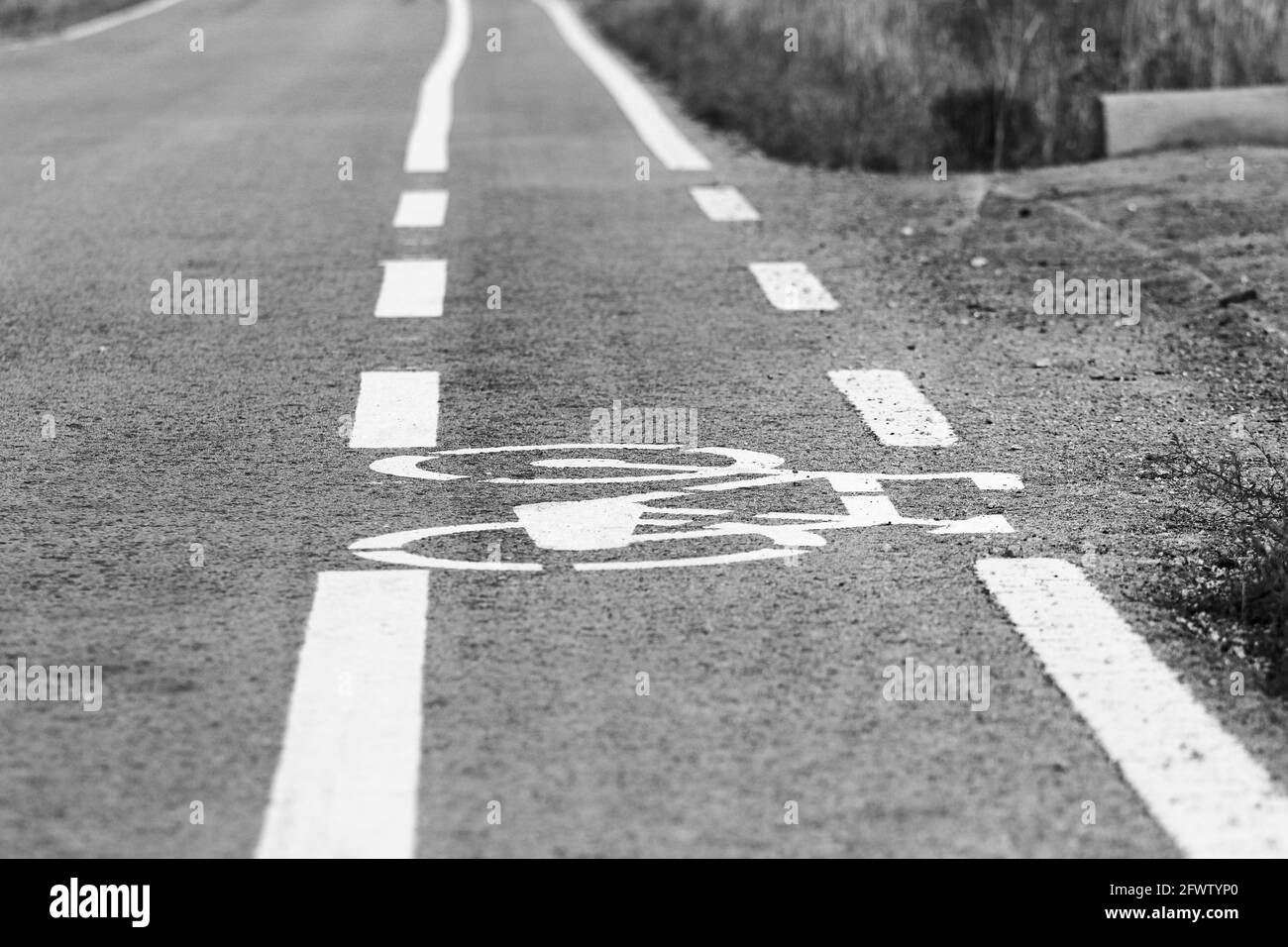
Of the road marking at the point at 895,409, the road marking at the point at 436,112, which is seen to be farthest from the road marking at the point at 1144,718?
the road marking at the point at 436,112

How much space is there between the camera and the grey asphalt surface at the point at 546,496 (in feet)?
13.2

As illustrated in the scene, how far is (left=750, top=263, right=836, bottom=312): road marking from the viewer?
31.6ft

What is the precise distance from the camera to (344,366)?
8.26 m

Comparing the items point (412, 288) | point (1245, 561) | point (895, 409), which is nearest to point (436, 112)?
point (412, 288)

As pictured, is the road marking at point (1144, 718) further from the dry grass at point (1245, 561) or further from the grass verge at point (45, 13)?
the grass verge at point (45, 13)

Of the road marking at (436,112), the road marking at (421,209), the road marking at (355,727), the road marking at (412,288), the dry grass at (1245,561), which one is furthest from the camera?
the road marking at (436,112)

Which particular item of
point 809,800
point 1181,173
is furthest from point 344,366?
point 1181,173

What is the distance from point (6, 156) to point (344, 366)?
733cm

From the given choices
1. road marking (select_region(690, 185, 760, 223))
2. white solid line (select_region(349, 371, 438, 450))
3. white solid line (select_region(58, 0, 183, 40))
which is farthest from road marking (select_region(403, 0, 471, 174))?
white solid line (select_region(349, 371, 438, 450))

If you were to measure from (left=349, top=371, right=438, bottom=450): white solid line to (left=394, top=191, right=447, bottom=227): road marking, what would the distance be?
3.79 m

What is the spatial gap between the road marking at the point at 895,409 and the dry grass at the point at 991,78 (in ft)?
21.4

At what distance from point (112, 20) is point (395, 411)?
25.5m

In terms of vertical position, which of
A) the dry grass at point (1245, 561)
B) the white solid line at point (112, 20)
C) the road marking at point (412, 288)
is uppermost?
the white solid line at point (112, 20)

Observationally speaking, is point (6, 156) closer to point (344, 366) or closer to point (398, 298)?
point (398, 298)
